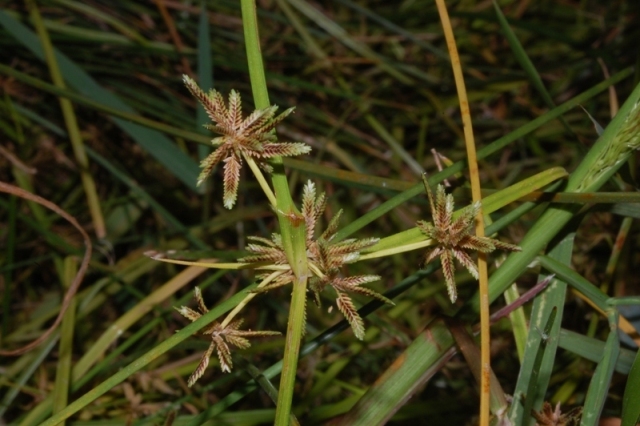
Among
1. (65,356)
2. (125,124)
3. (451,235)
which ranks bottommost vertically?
(451,235)

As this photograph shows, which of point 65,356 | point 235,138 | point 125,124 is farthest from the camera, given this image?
point 125,124

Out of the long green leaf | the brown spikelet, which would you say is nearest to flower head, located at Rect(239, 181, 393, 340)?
the brown spikelet

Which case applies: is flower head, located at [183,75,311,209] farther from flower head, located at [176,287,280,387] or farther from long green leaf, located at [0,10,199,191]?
long green leaf, located at [0,10,199,191]

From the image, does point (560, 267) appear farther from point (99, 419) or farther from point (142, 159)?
point (142, 159)

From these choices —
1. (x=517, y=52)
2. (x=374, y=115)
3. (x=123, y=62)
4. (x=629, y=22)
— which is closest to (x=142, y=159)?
(x=123, y=62)

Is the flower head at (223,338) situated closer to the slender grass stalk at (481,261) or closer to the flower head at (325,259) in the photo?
the flower head at (325,259)

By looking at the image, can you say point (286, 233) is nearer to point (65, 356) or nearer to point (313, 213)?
point (313, 213)

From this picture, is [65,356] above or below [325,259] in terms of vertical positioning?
above

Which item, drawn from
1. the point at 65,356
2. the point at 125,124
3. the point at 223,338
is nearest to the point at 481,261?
the point at 223,338
